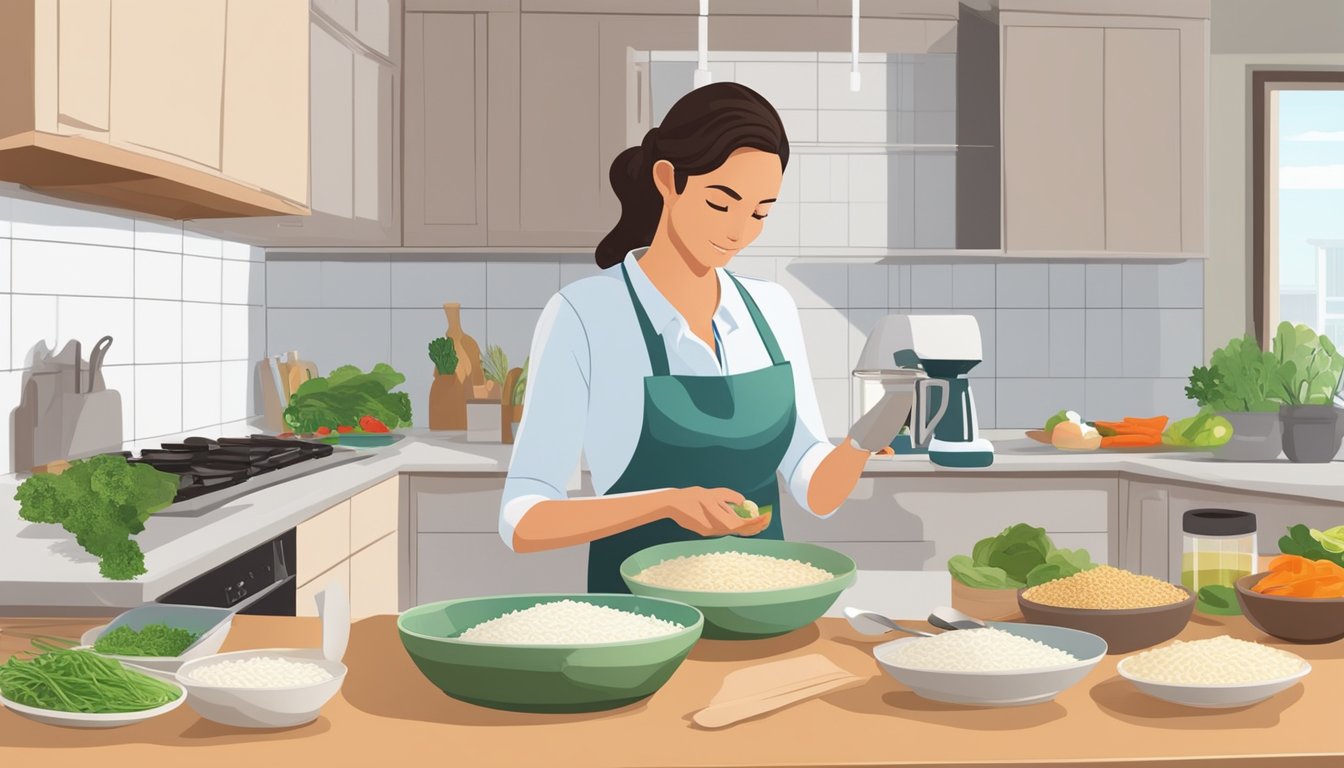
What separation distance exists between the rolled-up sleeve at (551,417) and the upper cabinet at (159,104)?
0.84m

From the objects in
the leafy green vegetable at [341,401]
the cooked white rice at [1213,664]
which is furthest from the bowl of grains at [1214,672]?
the leafy green vegetable at [341,401]

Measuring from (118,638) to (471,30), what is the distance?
8.82 feet

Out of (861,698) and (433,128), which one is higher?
(433,128)

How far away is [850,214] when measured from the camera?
12.6ft

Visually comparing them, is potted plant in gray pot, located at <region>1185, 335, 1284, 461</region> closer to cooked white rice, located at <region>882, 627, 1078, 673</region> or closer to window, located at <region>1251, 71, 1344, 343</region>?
window, located at <region>1251, 71, 1344, 343</region>

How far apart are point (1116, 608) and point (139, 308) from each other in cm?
262

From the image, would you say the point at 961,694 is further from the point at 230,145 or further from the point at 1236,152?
the point at 1236,152

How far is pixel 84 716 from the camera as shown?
3.31ft

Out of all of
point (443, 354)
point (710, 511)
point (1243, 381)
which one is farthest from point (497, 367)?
point (710, 511)

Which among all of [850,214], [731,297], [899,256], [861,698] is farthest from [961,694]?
[850,214]

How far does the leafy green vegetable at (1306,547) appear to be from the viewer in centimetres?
147

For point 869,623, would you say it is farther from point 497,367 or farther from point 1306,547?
point 497,367

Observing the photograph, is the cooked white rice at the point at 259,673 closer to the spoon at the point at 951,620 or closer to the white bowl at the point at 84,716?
the white bowl at the point at 84,716

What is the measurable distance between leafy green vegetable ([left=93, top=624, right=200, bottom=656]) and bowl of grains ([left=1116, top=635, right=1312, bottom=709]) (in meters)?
0.95
